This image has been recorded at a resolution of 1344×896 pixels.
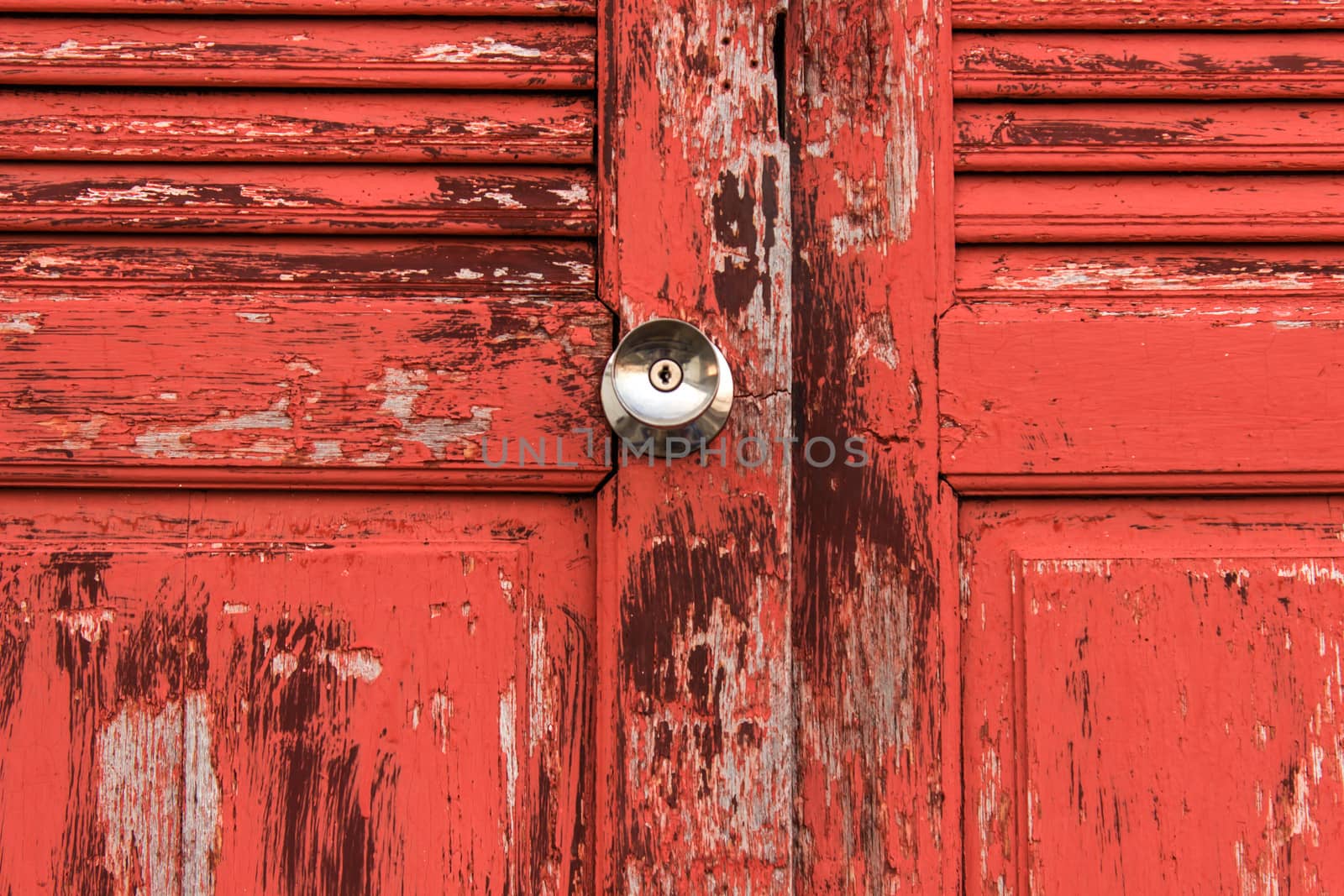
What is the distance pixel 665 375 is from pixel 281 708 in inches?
20.1

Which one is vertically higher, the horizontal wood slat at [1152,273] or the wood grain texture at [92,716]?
the horizontal wood slat at [1152,273]

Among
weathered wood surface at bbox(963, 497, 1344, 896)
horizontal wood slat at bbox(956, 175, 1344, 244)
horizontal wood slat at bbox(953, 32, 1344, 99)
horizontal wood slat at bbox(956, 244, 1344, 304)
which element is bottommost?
weathered wood surface at bbox(963, 497, 1344, 896)

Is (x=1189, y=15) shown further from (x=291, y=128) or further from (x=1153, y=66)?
(x=291, y=128)

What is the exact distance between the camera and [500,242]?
0.87 meters

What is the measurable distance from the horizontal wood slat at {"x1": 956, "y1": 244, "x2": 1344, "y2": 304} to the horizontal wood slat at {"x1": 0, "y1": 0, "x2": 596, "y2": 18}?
1.68ft

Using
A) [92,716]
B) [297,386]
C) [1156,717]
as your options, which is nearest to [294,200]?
[297,386]

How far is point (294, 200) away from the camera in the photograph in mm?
863

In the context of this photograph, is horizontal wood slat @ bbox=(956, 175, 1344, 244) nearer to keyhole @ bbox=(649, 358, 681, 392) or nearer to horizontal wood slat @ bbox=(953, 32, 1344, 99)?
horizontal wood slat @ bbox=(953, 32, 1344, 99)

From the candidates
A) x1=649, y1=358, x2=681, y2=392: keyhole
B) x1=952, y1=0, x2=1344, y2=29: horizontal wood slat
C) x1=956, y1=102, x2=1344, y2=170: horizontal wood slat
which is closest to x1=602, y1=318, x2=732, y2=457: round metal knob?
x1=649, y1=358, x2=681, y2=392: keyhole

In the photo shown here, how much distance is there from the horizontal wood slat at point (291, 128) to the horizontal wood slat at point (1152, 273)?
452 millimetres

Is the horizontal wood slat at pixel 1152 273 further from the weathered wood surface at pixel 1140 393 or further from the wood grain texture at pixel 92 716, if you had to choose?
the wood grain texture at pixel 92 716

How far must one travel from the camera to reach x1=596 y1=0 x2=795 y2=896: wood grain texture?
2.62 ft

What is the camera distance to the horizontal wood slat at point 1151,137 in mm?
871

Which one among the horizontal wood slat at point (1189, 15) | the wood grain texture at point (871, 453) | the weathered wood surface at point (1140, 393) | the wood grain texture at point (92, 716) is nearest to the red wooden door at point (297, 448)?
the wood grain texture at point (92, 716)
